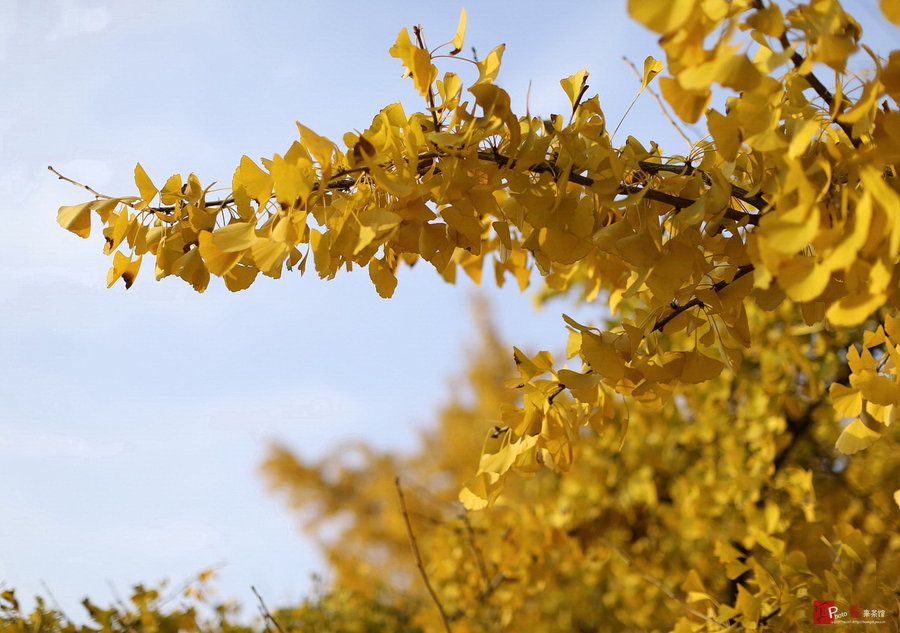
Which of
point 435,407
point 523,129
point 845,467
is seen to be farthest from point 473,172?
point 435,407

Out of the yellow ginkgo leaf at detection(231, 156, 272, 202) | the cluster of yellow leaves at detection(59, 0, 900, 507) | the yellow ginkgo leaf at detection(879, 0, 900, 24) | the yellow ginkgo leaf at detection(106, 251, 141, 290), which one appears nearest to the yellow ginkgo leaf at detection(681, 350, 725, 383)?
the cluster of yellow leaves at detection(59, 0, 900, 507)

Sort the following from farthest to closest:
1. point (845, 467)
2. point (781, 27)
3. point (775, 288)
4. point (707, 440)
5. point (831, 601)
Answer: point (845, 467) < point (707, 440) < point (831, 601) < point (775, 288) < point (781, 27)

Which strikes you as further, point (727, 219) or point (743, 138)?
point (727, 219)

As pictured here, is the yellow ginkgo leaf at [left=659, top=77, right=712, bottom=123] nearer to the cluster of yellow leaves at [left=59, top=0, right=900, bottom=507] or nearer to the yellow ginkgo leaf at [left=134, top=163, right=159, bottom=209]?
the cluster of yellow leaves at [left=59, top=0, right=900, bottom=507]

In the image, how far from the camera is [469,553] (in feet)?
7.01

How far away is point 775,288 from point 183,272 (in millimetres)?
582

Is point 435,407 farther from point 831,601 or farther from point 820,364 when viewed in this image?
point 831,601

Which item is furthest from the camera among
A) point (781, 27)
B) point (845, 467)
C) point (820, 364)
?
point (845, 467)

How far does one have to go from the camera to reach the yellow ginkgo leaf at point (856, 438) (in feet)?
2.33

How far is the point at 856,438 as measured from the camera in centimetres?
72

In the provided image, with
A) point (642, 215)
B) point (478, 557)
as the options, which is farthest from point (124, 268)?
point (478, 557)

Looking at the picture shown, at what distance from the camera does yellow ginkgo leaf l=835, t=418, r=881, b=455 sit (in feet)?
2.33

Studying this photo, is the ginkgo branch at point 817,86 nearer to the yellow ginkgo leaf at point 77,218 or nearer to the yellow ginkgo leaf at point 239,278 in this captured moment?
the yellow ginkgo leaf at point 239,278

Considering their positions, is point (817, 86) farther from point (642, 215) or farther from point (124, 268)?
point (124, 268)
